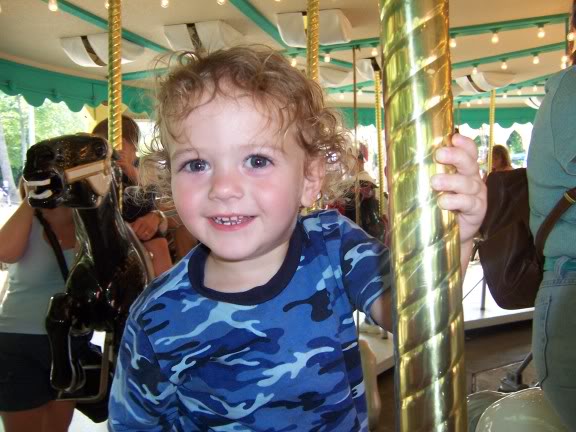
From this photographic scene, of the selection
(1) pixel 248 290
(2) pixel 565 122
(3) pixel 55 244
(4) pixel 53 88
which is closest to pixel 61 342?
(3) pixel 55 244

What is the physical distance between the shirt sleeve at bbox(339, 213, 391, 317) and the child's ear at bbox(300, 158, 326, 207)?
3.6 inches

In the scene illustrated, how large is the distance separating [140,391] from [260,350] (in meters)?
0.20

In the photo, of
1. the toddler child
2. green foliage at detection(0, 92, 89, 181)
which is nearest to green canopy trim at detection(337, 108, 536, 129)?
green foliage at detection(0, 92, 89, 181)

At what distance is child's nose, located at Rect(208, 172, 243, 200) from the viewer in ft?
2.36

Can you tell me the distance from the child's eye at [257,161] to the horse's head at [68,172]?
1.60ft

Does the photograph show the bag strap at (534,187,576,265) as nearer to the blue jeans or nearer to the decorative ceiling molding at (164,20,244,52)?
the blue jeans

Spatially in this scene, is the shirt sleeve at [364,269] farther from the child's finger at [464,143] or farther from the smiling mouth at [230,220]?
the child's finger at [464,143]

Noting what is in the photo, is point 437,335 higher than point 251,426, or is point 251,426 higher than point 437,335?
point 437,335

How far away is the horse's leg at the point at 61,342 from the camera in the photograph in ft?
3.67

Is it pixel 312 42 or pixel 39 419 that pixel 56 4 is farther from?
pixel 39 419

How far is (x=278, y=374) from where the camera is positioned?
0.80m

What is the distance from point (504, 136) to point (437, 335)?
431 inches

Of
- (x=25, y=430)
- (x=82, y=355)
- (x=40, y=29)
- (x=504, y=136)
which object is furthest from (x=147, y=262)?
(x=504, y=136)

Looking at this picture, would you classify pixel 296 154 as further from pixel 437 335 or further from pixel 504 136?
pixel 504 136
